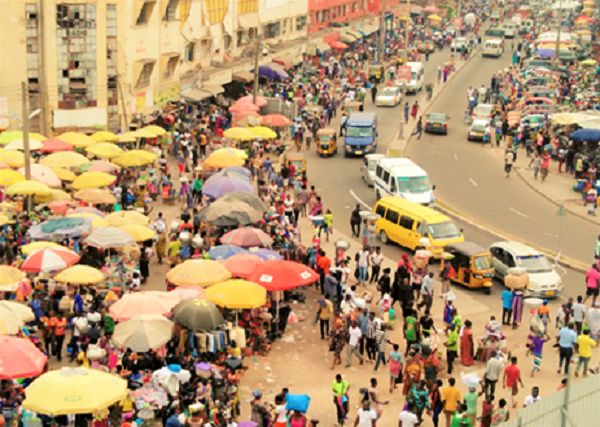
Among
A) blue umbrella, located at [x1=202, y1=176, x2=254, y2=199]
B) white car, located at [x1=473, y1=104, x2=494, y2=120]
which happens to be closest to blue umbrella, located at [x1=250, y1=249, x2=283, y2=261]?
blue umbrella, located at [x1=202, y1=176, x2=254, y2=199]

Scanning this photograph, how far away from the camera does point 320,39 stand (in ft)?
272

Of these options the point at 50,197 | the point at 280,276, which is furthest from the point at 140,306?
Answer: the point at 50,197

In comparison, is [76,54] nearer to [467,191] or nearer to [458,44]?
[467,191]

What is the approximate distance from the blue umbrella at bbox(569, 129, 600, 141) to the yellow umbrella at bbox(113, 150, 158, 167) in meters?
21.2

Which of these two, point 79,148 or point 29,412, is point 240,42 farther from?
point 29,412

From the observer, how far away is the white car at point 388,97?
222 ft

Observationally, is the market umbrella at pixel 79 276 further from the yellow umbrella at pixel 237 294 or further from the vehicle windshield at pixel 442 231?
the vehicle windshield at pixel 442 231

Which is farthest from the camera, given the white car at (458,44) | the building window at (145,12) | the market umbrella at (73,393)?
the white car at (458,44)

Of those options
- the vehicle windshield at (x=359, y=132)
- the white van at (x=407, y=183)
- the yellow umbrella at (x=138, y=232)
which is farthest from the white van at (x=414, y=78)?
the yellow umbrella at (x=138, y=232)

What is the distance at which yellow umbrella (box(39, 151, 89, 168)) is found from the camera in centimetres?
3656

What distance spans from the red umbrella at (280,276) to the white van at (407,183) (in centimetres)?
1326

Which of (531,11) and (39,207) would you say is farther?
(531,11)

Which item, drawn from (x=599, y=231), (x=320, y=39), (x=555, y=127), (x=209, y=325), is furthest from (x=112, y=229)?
(x=320, y=39)

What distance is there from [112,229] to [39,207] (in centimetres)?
635
